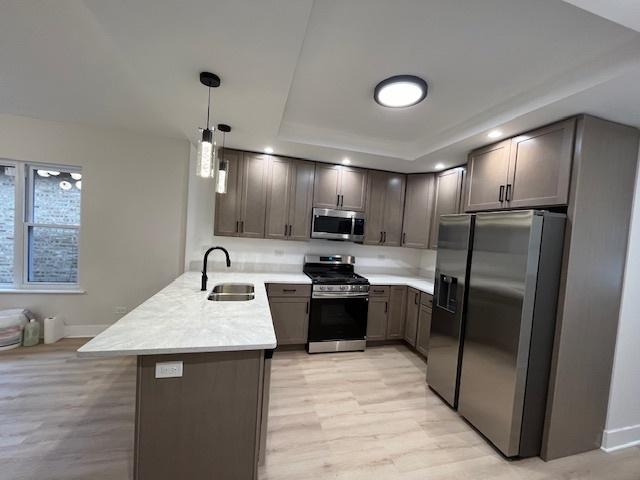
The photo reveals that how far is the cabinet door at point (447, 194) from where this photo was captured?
10.4ft

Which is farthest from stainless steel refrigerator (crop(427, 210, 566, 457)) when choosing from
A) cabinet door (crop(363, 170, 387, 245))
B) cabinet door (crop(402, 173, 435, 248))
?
cabinet door (crop(363, 170, 387, 245))

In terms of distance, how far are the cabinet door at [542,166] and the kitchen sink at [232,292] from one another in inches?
94.2

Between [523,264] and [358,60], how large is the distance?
1715 mm

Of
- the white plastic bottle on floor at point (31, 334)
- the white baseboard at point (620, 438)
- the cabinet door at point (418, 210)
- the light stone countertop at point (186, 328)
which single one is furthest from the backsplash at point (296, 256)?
the white baseboard at point (620, 438)

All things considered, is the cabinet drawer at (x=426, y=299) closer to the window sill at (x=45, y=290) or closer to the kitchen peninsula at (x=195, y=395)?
the kitchen peninsula at (x=195, y=395)

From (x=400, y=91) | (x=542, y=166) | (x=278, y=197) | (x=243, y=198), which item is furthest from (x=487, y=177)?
(x=243, y=198)

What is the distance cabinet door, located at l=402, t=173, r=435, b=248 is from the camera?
3562 millimetres

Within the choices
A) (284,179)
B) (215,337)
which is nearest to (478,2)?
(215,337)

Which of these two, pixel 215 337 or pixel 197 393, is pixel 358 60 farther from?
pixel 197 393

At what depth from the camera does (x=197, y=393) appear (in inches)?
52.7

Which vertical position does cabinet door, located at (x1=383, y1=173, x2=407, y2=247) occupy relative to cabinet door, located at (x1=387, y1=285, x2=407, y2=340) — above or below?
above

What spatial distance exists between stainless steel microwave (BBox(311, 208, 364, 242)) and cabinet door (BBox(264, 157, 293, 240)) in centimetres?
39

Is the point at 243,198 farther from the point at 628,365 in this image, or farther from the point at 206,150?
the point at 628,365

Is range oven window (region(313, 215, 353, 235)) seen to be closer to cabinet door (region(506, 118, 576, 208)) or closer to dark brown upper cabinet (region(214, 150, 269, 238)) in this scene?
dark brown upper cabinet (region(214, 150, 269, 238))
